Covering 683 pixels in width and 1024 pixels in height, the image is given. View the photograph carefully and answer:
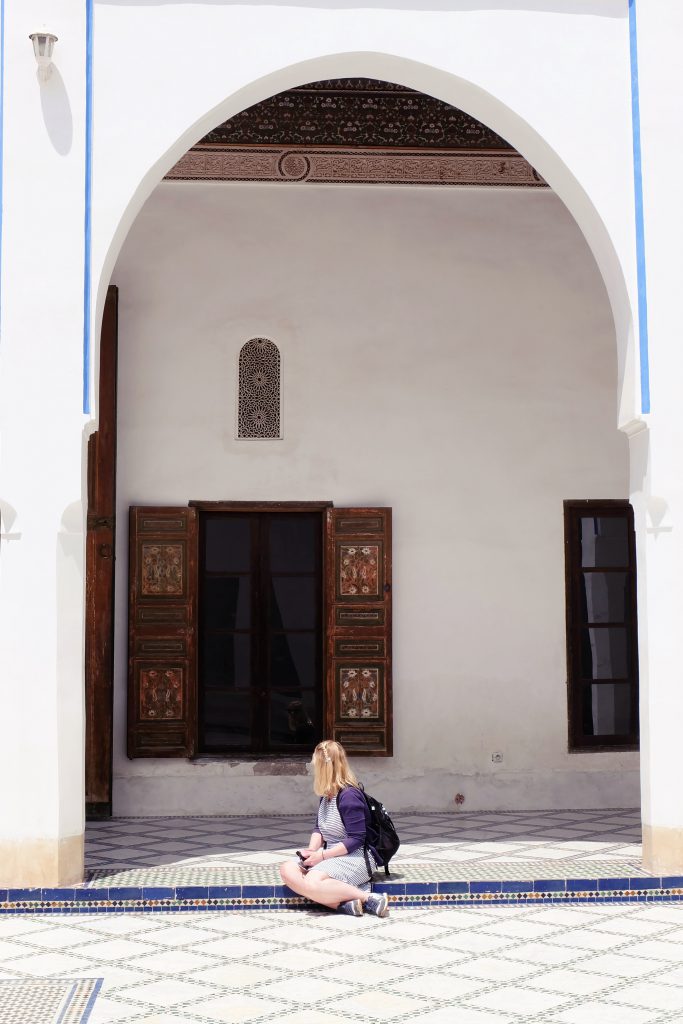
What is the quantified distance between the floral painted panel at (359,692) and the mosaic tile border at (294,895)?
1768 millimetres

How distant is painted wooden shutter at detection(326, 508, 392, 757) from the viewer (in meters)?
5.92

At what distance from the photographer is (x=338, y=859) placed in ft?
13.2

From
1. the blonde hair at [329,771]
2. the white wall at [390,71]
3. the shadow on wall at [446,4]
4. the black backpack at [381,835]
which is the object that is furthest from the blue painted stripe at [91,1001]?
the shadow on wall at [446,4]

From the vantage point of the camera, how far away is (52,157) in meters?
4.31

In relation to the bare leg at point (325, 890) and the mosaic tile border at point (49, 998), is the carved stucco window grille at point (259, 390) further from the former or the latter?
the mosaic tile border at point (49, 998)

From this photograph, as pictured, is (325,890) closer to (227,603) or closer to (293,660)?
(293,660)

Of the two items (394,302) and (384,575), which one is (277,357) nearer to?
(394,302)

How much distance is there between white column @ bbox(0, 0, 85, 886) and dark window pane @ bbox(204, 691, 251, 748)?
5.74ft

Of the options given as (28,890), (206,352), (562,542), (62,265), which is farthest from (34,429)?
(562,542)

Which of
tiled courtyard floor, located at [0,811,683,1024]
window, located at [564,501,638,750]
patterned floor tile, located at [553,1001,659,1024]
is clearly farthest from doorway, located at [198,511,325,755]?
patterned floor tile, located at [553,1001,659,1024]

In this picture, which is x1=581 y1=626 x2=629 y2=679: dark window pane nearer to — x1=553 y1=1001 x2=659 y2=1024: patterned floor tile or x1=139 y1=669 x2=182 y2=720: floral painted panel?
x1=139 y1=669 x2=182 y2=720: floral painted panel

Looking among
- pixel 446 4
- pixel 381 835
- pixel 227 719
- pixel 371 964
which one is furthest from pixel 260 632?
pixel 446 4

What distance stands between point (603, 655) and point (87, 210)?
11.0 ft

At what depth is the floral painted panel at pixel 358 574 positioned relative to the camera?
5965 mm
